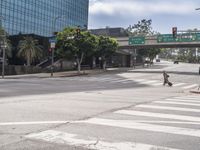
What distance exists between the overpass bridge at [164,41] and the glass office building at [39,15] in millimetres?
14601

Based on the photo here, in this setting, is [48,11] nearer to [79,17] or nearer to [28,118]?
[79,17]

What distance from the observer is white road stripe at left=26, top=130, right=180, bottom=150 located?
309 inches

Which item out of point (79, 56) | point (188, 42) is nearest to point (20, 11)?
point (79, 56)

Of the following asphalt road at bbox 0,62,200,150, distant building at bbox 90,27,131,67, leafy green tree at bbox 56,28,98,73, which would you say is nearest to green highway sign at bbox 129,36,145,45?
distant building at bbox 90,27,131,67

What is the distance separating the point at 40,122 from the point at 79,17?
9729 cm

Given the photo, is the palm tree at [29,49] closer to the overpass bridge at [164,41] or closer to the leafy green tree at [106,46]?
the leafy green tree at [106,46]

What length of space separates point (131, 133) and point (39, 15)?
80196 mm

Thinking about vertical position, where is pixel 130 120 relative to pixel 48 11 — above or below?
below

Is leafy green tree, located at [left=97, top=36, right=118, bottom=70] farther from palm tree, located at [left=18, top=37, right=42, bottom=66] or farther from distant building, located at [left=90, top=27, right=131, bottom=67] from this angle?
distant building, located at [left=90, top=27, right=131, bottom=67]

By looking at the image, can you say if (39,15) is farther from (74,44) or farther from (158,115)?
(158,115)

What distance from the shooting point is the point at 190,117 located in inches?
490

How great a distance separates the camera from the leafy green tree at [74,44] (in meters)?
61.5

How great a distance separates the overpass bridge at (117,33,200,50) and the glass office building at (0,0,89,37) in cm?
1460

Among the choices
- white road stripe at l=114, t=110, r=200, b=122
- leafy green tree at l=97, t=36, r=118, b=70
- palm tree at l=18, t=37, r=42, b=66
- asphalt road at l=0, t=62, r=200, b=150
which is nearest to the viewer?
asphalt road at l=0, t=62, r=200, b=150
